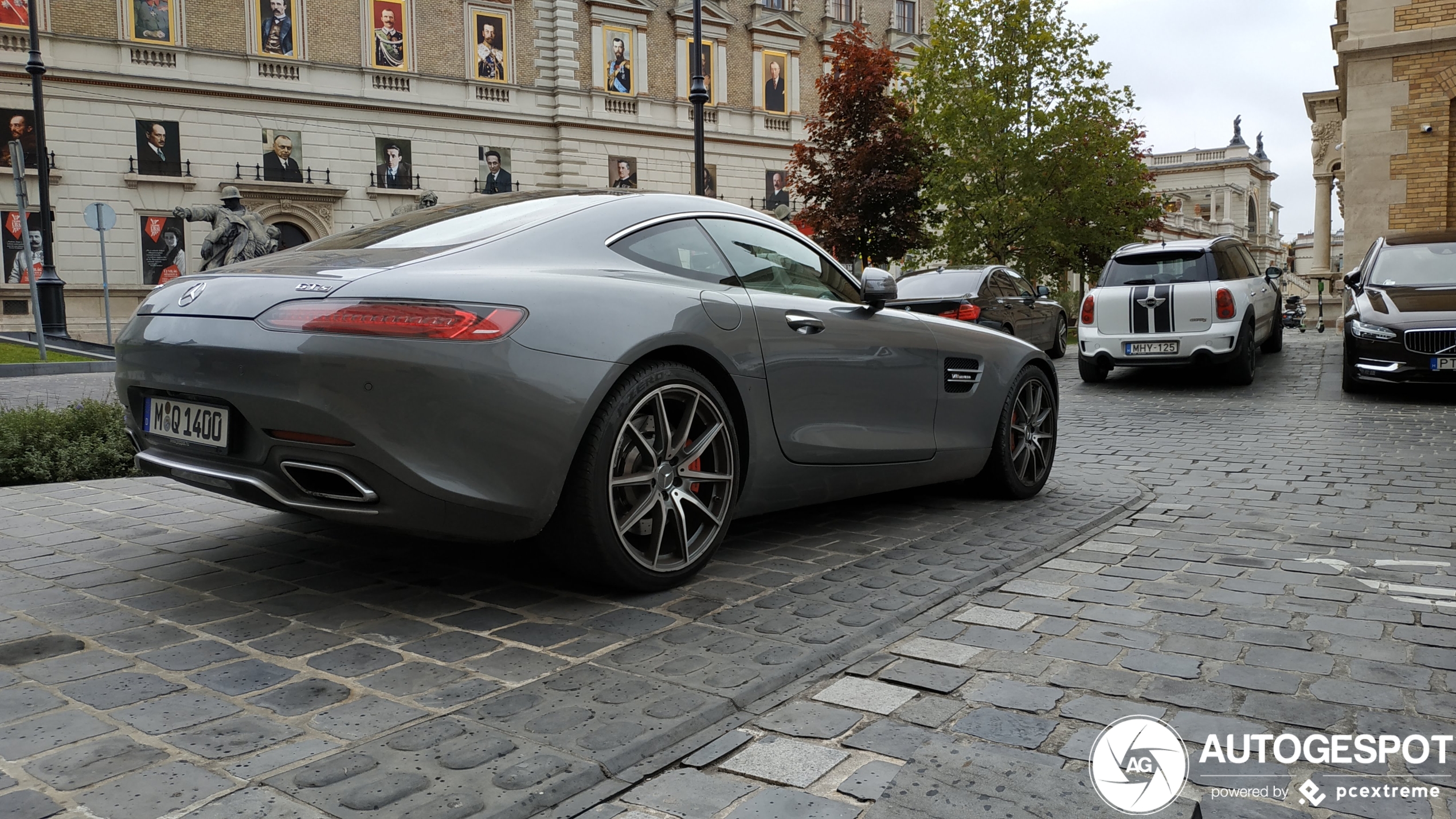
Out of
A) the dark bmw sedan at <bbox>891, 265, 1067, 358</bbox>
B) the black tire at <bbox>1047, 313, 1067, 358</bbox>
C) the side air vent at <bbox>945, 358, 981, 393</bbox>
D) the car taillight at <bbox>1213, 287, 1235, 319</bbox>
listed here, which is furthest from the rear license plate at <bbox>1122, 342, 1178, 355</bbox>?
the side air vent at <bbox>945, 358, 981, 393</bbox>

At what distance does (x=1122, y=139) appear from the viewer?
89.1 ft

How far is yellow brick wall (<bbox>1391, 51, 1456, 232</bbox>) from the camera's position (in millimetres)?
19000

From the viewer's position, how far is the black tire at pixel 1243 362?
475 inches

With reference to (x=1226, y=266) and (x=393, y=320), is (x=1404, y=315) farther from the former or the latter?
(x=393, y=320)

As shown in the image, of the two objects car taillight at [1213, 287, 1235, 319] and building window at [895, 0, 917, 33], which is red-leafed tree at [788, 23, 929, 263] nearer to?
car taillight at [1213, 287, 1235, 319]

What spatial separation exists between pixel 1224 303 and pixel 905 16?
3944 cm

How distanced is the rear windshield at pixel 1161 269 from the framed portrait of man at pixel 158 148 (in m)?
28.0

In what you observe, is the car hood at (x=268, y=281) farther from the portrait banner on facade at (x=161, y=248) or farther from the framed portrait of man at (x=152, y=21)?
the framed portrait of man at (x=152, y=21)

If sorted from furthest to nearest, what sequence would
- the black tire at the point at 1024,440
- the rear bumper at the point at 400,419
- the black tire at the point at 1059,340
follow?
the black tire at the point at 1059,340 → the black tire at the point at 1024,440 → the rear bumper at the point at 400,419

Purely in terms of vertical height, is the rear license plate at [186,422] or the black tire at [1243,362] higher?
the rear license plate at [186,422]

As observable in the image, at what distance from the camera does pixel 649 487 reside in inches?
143

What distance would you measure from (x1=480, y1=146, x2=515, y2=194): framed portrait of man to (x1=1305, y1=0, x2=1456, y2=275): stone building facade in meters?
25.1

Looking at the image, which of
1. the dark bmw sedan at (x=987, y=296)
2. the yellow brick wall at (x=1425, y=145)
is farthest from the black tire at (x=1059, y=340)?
the yellow brick wall at (x=1425, y=145)

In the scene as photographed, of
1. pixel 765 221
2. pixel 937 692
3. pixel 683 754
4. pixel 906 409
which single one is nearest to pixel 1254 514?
pixel 906 409
